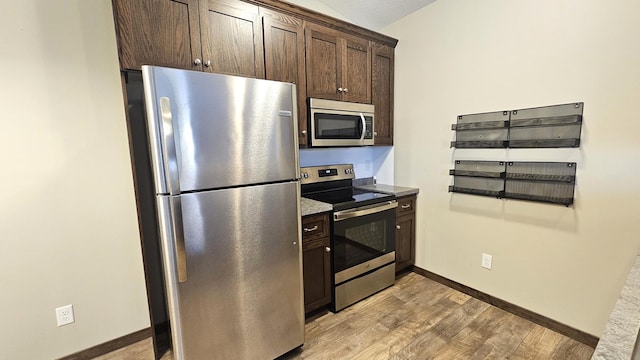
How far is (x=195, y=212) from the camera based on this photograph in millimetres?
1330

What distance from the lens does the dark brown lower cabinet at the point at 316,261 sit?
200 centimetres

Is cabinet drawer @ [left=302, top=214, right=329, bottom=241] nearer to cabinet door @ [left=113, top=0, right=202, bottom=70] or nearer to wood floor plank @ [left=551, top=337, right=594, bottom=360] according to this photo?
cabinet door @ [left=113, top=0, right=202, bottom=70]

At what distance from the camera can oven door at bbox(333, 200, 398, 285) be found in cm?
218

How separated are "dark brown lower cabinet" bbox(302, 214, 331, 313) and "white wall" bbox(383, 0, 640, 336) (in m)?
1.20

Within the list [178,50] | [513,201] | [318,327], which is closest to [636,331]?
[513,201]

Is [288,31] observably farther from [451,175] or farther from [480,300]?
[480,300]

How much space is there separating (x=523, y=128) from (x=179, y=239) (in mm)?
2349

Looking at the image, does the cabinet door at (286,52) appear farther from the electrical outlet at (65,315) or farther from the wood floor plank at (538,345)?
the wood floor plank at (538,345)

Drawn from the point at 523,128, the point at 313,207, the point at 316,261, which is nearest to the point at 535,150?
the point at 523,128

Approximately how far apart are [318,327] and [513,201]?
70.3 inches

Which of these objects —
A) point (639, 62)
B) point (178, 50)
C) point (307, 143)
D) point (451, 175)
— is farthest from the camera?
point (451, 175)

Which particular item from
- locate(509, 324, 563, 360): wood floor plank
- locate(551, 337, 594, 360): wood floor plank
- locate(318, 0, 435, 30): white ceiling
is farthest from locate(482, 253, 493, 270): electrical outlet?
locate(318, 0, 435, 30): white ceiling

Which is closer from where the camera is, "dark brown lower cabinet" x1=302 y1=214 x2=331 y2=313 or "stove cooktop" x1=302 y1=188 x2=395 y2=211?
"dark brown lower cabinet" x1=302 y1=214 x2=331 y2=313

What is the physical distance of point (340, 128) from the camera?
7.91ft
